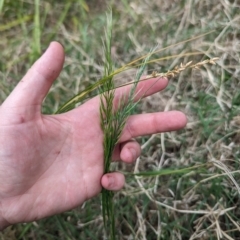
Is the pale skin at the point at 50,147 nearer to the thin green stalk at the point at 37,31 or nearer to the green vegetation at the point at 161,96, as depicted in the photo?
the green vegetation at the point at 161,96

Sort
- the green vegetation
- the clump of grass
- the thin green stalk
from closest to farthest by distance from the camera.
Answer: the clump of grass < the green vegetation < the thin green stalk

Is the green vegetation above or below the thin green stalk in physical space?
below

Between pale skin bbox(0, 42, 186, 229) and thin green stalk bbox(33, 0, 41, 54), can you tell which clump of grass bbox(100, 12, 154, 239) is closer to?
pale skin bbox(0, 42, 186, 229)

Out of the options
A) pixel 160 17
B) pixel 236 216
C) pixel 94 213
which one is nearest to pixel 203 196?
pixel 236 216

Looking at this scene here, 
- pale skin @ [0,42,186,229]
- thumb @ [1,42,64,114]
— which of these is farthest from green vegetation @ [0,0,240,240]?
thumb @ [1,42,64,114]

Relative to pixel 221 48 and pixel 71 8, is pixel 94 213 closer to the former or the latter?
pixel 221 48

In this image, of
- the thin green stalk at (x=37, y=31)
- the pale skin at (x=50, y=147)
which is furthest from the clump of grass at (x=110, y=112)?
the thin green stalk at (x=37, y=31)

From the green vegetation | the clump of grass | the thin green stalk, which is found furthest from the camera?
the thin green stalk
